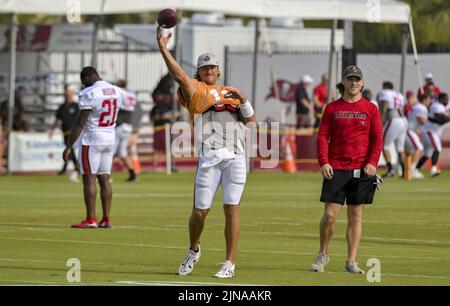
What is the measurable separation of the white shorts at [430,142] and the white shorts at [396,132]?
1349 millimetres

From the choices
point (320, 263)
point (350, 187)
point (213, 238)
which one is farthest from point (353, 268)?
point (213, 238)

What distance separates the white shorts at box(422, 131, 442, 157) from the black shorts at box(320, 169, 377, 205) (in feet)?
64.4

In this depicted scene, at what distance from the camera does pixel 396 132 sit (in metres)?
32.3

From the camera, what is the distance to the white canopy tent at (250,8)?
3170 cm

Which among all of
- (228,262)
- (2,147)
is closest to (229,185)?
(228,262)

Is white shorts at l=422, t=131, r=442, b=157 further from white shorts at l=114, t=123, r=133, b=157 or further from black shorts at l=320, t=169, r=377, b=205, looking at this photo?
black shorts at l=320, t=169, r=377, b=205

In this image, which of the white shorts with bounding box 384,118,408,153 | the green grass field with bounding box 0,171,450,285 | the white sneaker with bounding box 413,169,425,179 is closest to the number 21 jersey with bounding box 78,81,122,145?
the green grass field with bounding box 0,171,450,285

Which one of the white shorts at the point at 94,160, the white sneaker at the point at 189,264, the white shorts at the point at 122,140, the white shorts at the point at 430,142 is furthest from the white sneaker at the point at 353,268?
the white shorts at the point at 430,142

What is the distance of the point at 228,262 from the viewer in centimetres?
1363

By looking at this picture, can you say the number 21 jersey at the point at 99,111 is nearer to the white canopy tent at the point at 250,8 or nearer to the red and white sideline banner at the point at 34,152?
the white canopy tent at the point at 250,8

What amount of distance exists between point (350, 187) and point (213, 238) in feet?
14.0

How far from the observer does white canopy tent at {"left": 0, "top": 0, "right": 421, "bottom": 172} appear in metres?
31.7

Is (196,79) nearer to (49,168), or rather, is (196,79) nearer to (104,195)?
(104,195)
